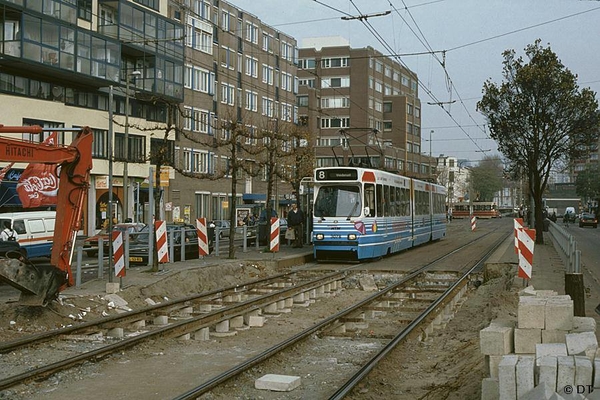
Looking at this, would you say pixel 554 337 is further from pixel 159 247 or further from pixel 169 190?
pixel 169 190

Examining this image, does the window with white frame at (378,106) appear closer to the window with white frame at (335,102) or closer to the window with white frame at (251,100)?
the window with white frame at (335,102)

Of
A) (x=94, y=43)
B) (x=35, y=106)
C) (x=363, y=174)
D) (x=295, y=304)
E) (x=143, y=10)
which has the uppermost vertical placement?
Result: (x=143, y=10)

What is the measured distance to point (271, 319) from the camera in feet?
47.8

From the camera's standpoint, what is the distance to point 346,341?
471 inches

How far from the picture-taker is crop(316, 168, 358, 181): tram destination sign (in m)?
25.0

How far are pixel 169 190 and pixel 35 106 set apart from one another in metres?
15.3

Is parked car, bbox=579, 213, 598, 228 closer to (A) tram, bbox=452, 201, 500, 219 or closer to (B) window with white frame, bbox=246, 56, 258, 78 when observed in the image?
(B) window with white frame, bbox=246, 56, 258, 78

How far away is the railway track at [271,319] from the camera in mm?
9375

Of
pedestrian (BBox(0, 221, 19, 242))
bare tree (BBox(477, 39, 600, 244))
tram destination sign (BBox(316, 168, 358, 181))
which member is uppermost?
bare tree (BBox(477, 39, 600, 244))

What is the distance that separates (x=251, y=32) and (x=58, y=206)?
175 ft

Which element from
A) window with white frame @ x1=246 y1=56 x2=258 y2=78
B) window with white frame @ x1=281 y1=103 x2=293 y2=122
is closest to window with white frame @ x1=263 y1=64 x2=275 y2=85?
window with white frame @ x1=246 y1=56 x2=258 y2=78

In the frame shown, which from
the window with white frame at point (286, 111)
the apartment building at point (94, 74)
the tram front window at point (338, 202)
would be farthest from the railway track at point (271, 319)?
the window with white frame at point (286, 111)

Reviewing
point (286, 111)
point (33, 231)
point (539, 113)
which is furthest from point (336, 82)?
point (33, 231)

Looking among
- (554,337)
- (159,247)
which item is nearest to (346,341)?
(554,337)
